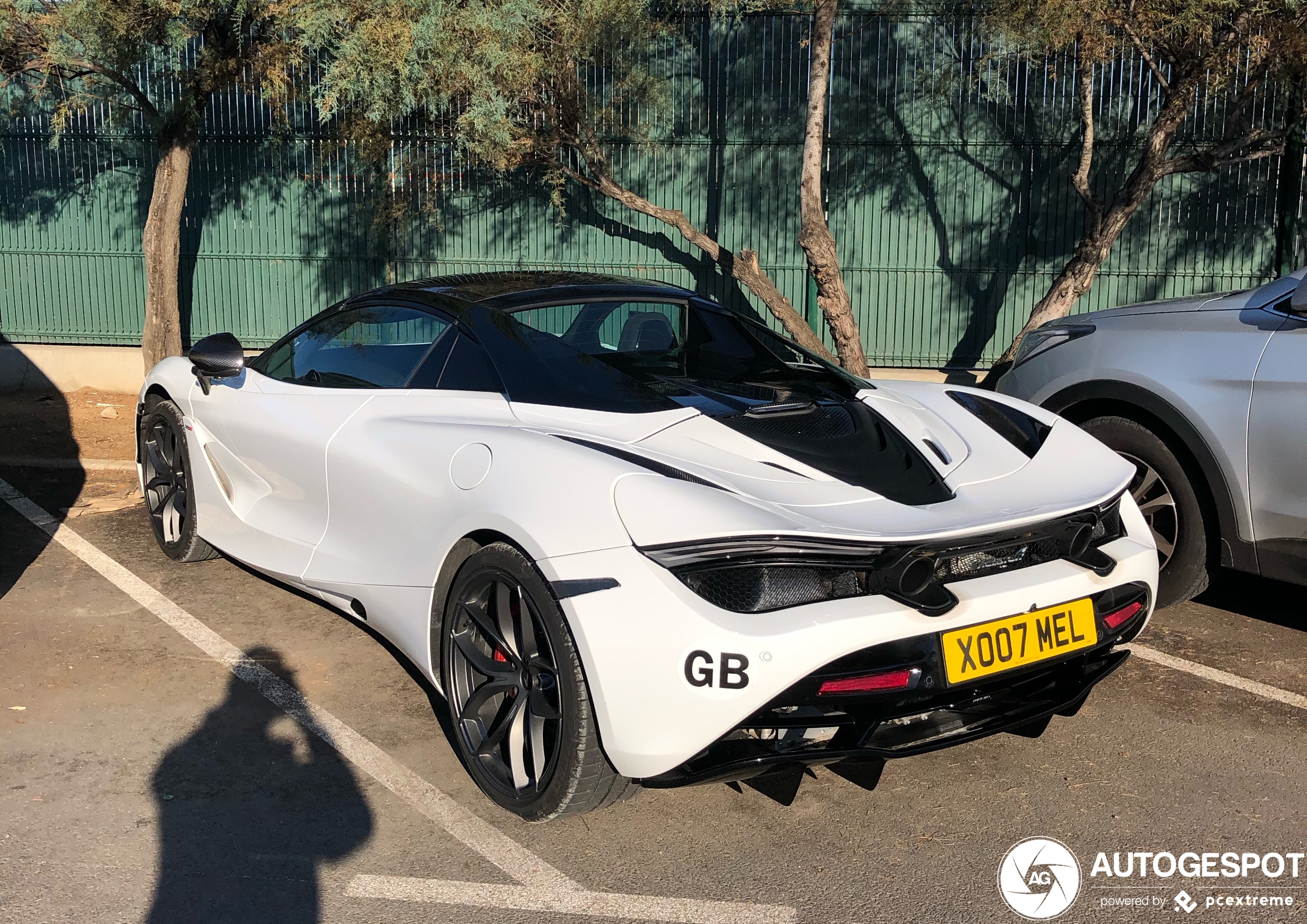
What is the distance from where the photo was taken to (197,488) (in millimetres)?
5184

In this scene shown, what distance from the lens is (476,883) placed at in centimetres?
290

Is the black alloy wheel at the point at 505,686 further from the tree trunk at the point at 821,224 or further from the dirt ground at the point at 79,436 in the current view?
the tree trunk at the point at 821,224

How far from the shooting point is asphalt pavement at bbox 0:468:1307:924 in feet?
9.23

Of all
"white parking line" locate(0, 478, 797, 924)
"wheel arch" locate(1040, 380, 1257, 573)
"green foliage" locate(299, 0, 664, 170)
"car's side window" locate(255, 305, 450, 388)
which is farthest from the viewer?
"green foliage" locate(299, 0, 664, 170)

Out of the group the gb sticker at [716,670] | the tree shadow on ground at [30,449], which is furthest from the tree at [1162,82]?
the tree shadow on ground at [30,449]

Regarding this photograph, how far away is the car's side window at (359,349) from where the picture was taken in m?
4.10

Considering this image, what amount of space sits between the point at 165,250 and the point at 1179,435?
9260 mm

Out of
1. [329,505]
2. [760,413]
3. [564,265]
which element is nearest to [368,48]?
[564,265]

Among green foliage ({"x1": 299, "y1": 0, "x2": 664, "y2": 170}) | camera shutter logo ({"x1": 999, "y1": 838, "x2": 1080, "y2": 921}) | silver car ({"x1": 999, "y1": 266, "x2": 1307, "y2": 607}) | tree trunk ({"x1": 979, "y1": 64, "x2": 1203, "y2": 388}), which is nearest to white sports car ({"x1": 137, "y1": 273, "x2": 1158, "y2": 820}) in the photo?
camera shutter logo ({"x1": 999, "y1": 838, "x2": 1080, "y2": 921})

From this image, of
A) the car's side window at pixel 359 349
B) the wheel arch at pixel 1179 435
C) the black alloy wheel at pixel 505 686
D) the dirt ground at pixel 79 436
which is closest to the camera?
the black alloy wheel at pixel 505 686

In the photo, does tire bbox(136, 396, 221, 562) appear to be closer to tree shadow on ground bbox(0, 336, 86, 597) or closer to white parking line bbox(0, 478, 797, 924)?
tree shadow on ground bbox(0, 336, 86, 597)

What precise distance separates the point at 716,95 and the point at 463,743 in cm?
855

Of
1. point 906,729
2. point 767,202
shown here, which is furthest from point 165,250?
point 906,729

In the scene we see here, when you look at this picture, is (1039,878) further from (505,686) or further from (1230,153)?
(1230,153)
